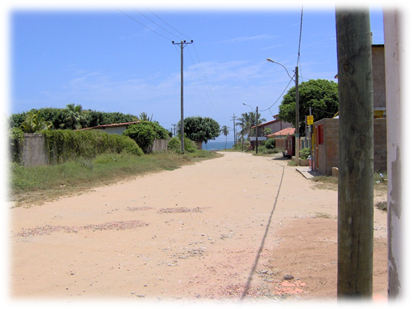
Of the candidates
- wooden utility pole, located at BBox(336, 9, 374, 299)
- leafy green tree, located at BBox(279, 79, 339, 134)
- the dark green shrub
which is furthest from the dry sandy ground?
leafy green tree, located at BBox(279, 79, 339, 134)

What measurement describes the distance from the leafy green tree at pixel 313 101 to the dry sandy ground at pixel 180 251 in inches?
1128

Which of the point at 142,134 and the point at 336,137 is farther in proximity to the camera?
the point at 142,134

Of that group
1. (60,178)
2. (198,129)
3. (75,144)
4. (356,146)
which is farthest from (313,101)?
(356,146)

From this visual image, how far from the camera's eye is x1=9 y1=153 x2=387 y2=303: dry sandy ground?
Result: 4285 mm

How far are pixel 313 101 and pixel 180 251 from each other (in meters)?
34.6

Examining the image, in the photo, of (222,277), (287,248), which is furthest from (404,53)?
(287,248)

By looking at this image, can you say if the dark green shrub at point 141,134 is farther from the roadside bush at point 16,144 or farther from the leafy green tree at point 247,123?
the leafy green tree at point 247,123

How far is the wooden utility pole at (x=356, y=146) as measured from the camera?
2.84 m

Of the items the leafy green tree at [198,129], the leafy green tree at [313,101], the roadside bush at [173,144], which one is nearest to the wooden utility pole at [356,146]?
the roadside bush at [173,144]

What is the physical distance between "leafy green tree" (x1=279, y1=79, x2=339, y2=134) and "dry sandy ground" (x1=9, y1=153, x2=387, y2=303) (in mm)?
28648

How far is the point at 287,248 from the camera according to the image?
19.0 ft

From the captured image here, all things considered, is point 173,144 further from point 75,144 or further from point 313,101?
point 75,144

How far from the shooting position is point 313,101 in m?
37.8

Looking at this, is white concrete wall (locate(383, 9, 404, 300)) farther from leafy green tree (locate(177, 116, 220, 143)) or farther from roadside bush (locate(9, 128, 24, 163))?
leafy green tree (locate(177, 116, 220, 143))
